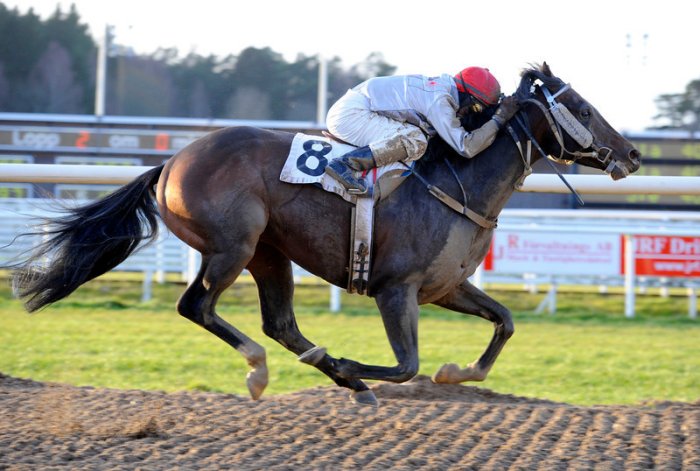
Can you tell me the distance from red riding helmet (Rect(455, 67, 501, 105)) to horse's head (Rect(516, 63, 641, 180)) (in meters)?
0.14

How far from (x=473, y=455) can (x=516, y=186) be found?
136cm

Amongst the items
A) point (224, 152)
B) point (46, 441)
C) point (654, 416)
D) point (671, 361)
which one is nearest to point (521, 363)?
point (671, 361)

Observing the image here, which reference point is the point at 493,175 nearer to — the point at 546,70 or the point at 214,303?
the point at 546,70

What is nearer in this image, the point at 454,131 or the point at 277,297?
the point at 454,131

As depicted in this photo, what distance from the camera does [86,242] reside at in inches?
190

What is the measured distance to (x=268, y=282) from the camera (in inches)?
196

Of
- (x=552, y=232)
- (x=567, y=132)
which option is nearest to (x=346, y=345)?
(x=552, y=232)

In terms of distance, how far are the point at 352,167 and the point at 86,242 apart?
140cm

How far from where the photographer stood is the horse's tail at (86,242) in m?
4.84

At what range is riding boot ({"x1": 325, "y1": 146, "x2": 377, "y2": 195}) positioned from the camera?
14.5ft

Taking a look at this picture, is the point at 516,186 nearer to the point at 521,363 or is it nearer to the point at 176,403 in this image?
the point at 176,403

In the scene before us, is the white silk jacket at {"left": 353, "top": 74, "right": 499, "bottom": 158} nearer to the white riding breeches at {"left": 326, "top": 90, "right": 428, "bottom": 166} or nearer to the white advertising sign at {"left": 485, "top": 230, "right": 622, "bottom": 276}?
the white riding breeches at {"left": 326, "top": 90, "right": 428, "bottom": 166}

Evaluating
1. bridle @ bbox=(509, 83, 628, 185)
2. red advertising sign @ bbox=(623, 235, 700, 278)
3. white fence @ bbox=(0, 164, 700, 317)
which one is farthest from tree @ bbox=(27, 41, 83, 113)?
bridle @ bbox=(509, 83, 628, 185)

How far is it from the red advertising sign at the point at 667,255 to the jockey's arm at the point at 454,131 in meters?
6.69
